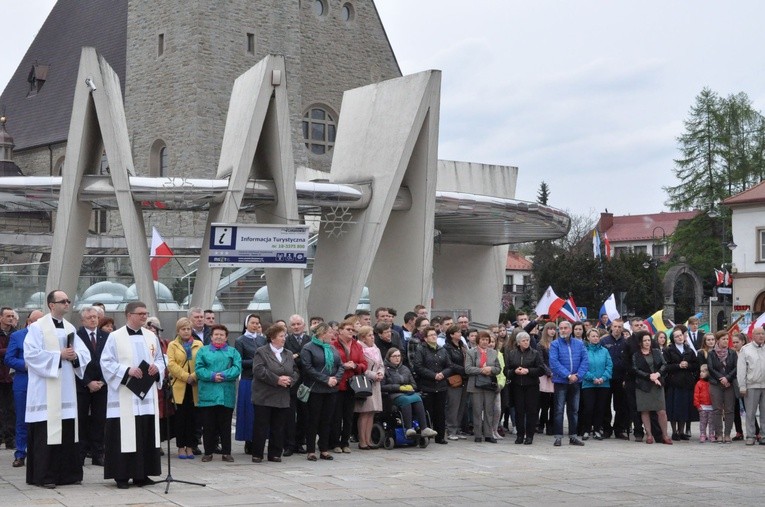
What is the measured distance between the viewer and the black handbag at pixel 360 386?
49.0ft

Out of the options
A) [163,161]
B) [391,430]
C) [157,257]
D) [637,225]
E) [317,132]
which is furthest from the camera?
[637,225]

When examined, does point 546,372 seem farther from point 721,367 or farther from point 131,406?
point 131,406

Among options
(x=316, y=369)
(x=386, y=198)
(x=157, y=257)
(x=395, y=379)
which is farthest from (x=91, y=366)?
(x=157, y=257)

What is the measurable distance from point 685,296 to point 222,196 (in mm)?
53555

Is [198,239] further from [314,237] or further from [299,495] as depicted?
[299,495]

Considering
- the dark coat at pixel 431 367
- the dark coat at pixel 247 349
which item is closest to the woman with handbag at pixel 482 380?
the dark coat at pixel 431 367

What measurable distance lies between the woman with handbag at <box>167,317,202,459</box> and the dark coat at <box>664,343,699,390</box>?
7171 millimetres

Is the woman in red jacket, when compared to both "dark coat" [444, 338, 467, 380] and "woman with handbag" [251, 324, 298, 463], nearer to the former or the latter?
"woman with handbag" [251, 324, 298, 463]

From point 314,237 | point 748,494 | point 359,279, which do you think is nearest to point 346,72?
point 314,237

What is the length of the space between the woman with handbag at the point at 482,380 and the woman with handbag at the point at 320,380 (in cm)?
262

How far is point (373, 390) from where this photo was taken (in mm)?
15258

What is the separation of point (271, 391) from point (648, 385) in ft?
19.4

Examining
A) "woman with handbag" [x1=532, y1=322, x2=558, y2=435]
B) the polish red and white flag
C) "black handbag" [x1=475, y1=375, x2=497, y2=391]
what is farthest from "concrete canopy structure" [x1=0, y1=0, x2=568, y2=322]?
"black handbag" [x1=475, y1=375, x2=497, y2=391]

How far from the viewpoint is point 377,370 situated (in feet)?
50.1
